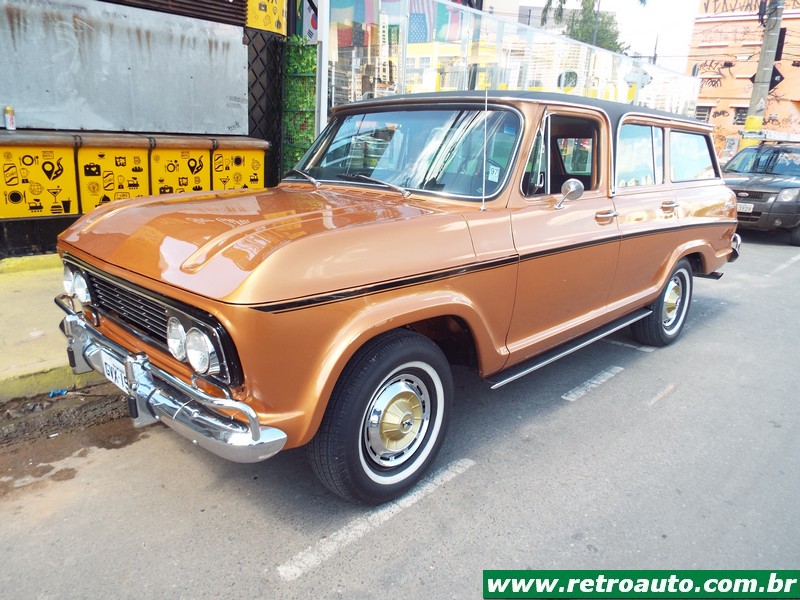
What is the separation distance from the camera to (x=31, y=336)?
4191 millimetres

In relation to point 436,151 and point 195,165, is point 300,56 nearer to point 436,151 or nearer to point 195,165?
point 195,165

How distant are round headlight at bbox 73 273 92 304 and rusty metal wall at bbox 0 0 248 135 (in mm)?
3724

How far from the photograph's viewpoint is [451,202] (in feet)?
10.1

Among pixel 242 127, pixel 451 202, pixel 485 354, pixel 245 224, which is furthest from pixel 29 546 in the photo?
pixel 242 127

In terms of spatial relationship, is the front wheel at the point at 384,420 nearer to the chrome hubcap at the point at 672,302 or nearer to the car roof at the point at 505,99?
the car roof at the point at 505,99

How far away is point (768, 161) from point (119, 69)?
11.4 metres

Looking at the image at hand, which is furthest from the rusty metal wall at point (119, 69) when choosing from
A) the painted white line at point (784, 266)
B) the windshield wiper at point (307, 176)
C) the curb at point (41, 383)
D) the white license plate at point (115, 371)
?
the painted white line at point (784, 266)

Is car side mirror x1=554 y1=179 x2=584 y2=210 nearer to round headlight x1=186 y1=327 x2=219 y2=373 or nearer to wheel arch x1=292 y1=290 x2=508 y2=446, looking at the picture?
wheel arch x1=292 y1=290 x2=508 y2=446

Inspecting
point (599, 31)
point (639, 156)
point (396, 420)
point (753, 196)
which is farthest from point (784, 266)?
point (599, 31)

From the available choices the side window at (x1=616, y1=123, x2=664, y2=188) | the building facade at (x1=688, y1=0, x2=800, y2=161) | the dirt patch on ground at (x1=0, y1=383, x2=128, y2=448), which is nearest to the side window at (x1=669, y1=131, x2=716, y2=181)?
the side window at (x1=616, y1=123, x2=664, y2=188)

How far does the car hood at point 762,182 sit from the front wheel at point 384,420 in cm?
982

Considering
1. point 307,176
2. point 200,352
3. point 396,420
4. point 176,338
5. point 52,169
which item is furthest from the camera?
point 52,169

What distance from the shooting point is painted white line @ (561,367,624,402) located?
404 cm

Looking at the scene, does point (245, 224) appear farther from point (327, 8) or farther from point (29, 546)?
point (327, 8)
